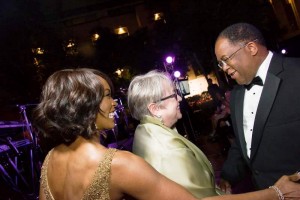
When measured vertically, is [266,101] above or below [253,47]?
below

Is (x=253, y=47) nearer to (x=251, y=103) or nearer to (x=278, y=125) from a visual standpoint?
(x=251, y=103)

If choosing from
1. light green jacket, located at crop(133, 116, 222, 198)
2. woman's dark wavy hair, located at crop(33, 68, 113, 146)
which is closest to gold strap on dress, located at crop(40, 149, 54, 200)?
woman's dark wavy hair, located at crop(33, 68, 113, 146)

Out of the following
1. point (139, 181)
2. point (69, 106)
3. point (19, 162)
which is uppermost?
point (69, 106)

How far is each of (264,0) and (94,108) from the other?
1648 cm

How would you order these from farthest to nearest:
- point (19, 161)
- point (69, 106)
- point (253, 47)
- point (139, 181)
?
point (19, 161), point (253, 47), point (69, 106), point (139, 181)

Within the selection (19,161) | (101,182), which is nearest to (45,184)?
(101,182)

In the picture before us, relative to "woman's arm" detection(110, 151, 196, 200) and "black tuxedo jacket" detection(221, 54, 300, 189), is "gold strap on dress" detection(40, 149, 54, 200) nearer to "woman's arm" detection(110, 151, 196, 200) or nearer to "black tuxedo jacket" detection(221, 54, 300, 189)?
"woman's arm" detection(110, 151, 196, 200)

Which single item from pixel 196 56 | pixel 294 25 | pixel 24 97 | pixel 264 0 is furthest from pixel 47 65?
pixel 294 25

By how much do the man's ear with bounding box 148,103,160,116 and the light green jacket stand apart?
7.4 inches

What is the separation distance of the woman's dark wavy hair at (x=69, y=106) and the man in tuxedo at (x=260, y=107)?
4.65ft

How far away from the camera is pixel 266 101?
241cm

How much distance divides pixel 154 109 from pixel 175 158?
0.58 meters

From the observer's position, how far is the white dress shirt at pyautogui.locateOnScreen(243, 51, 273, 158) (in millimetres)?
2573

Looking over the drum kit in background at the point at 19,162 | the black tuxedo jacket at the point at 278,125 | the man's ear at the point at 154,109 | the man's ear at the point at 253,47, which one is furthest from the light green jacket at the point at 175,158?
the drum kit in background at the point at 19,162
